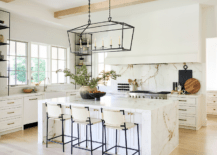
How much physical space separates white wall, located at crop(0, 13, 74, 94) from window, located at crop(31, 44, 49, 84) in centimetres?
24

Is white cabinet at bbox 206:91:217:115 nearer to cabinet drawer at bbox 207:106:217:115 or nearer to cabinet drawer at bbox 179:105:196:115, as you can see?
cabinet drawer at bbox 207:106:217:115

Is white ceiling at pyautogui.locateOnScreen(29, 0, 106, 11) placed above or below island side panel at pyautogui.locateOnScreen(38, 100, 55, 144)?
above

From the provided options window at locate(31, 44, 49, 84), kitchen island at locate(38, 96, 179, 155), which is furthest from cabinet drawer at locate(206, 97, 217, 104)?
window at locate(31, 44, 49, 84)

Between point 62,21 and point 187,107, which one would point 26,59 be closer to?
point 62,21

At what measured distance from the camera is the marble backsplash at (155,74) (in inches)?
217

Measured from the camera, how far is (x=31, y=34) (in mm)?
5781

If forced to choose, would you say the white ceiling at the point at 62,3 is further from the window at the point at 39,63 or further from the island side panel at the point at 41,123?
the island side panel at the point at 41,123

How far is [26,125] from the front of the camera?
17.2ft

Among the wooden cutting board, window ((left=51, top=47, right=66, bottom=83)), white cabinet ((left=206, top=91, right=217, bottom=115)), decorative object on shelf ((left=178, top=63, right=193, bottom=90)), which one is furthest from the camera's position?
window ((left=51, top=47, right=66, bottom=83))

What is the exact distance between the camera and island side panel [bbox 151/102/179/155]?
9.95 ft

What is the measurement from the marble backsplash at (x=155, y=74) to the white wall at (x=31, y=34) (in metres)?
2.20

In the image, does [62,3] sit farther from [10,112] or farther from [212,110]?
[212,110]

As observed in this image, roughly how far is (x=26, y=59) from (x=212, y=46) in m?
6.06

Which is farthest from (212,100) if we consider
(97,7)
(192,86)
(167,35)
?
(97,7)
